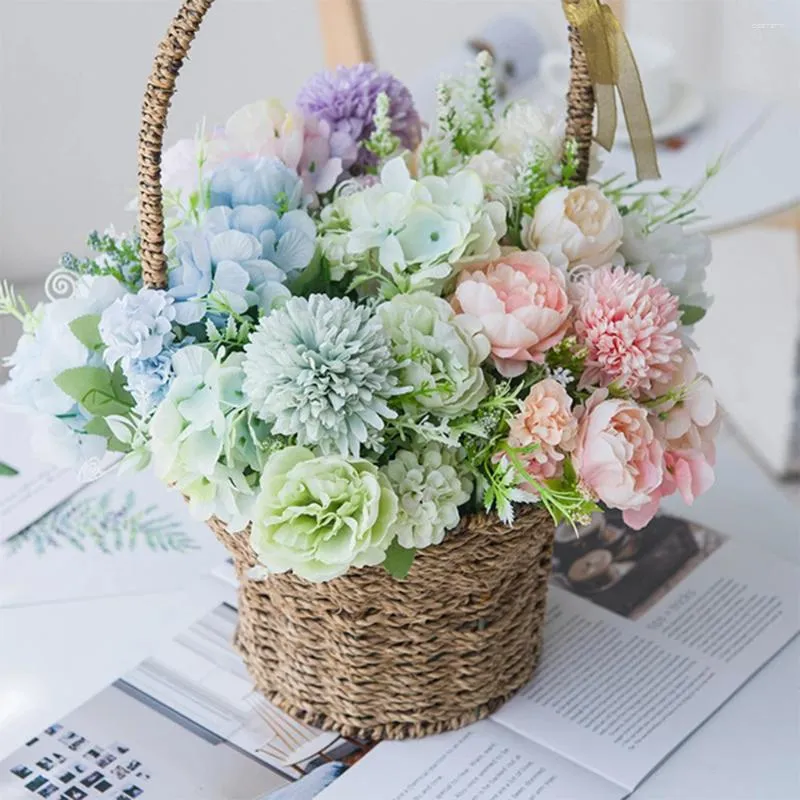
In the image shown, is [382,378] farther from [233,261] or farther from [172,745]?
[172,745]

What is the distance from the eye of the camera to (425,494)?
0.64 metres

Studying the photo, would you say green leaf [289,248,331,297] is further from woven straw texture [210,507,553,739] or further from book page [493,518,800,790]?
book page [493,518,800,790]

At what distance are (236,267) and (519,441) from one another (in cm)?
18

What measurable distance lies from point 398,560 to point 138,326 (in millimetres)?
191

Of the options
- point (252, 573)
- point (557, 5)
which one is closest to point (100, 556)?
point (252, 573)

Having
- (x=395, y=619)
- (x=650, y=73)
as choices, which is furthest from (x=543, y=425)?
(x=650, y=73)

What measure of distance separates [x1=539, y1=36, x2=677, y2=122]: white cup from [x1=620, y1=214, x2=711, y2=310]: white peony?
0.73m

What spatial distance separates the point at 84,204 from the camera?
4.89ft

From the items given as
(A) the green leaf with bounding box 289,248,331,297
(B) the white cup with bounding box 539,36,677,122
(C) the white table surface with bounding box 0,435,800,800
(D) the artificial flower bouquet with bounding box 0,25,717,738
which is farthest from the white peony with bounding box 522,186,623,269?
(B) the white cup with bounding box 539,36,677,122

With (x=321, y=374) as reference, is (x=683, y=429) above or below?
below

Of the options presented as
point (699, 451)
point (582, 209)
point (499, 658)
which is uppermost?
point (582, 209)

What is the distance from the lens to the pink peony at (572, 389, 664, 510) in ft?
2.10

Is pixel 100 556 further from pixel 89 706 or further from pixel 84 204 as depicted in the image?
pixel 84 204

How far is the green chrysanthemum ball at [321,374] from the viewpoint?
1.99 ft
